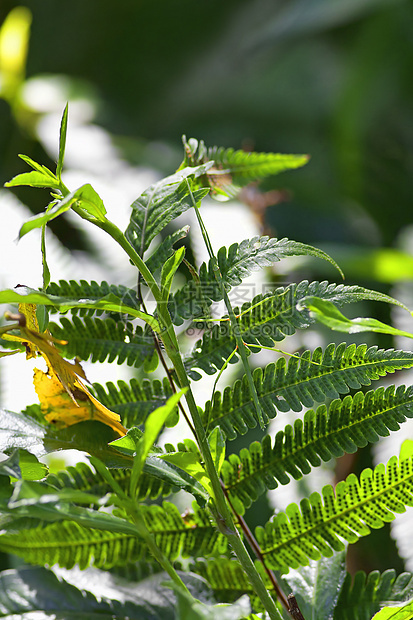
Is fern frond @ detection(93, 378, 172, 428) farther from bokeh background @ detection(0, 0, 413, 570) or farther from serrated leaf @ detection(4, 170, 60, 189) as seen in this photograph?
bokeh background @ detection(0, 0, 413, 570)

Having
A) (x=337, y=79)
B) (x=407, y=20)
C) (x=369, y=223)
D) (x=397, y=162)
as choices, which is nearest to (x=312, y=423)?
(x=369, y=223)

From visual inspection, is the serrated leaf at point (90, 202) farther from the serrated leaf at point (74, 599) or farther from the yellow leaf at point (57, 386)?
the serrated leaf at point (74, 599)

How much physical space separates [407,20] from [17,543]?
143 cm

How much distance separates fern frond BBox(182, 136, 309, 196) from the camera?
12.9 inches

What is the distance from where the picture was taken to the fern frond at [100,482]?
0.31m

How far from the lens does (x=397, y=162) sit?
4.19 ft

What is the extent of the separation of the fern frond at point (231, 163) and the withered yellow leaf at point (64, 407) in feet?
0.45

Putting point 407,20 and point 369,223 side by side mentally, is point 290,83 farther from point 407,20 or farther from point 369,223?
point 369,223

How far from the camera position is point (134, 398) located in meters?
0.32

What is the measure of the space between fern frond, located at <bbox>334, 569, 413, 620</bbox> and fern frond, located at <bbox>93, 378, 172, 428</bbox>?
5.6 inches

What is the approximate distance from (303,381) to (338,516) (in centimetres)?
8

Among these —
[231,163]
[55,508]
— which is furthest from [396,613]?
[231,163]

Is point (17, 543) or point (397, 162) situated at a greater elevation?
point (397, 162)

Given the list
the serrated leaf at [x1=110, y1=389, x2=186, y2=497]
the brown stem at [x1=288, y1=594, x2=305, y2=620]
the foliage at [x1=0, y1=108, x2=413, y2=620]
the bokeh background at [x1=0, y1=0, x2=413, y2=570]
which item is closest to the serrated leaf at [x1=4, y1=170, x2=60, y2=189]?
the foliage at [x1=0, y1=108, x2=413, y2=620]
